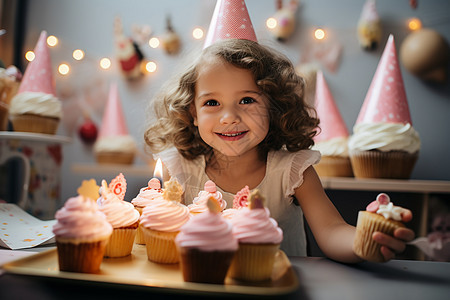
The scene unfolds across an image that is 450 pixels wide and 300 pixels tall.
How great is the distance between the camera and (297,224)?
1.20 meters

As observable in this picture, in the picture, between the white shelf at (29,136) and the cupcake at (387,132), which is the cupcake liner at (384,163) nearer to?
the cupcake at (387,132)

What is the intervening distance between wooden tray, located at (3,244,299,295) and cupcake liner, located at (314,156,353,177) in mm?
1111

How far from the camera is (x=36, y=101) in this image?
62.7 inches

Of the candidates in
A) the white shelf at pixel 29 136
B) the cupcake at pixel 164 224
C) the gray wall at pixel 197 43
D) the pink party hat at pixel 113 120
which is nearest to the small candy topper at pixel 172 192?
the cupcake at pixel 164 224

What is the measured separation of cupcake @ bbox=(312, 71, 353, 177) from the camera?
1.79 m

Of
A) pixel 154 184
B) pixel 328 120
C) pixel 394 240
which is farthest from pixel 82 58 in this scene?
pixel 394 240

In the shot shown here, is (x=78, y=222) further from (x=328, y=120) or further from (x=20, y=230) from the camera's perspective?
(x=328, y=120)

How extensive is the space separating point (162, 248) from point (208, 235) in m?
0.17

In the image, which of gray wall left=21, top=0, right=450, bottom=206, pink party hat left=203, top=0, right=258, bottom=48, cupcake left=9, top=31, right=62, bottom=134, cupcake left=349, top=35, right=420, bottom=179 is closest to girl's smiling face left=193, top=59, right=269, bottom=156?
pink party hat left=203, top=0, right=258, bottom=48

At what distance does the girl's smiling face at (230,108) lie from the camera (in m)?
0.95

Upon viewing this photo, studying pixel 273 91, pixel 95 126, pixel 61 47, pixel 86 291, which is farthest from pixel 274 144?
pixel 61 47

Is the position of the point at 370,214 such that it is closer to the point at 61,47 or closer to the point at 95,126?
the point at 95,126

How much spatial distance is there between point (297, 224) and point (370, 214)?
0.54m

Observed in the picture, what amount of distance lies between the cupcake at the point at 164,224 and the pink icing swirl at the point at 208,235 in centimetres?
11
